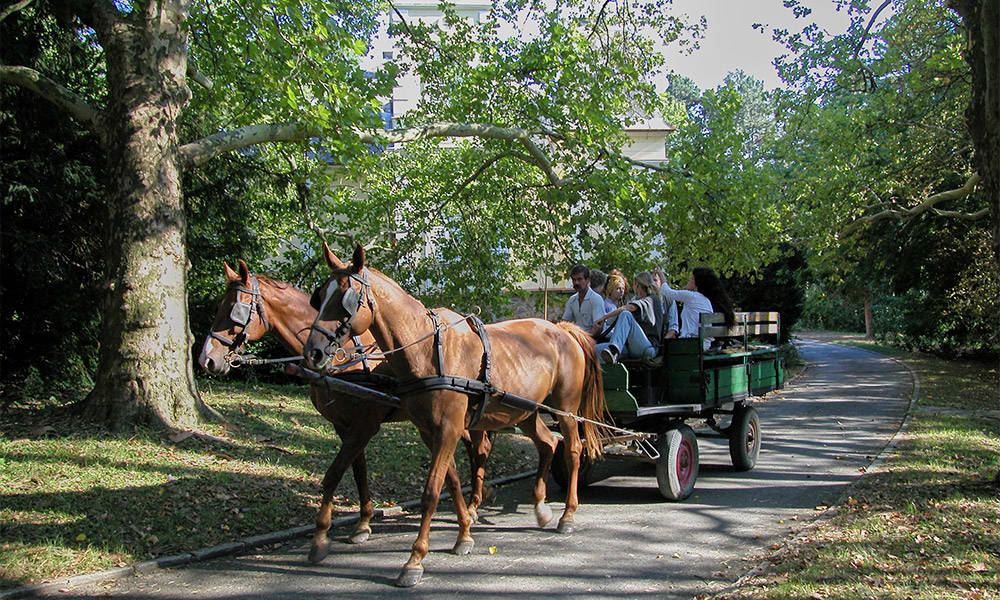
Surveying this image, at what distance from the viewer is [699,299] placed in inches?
352

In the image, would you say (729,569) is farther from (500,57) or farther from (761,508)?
(500,57)

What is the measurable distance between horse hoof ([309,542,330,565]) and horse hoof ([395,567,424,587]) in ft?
2.90

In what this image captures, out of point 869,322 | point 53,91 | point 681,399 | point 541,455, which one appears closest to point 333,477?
point 541,455

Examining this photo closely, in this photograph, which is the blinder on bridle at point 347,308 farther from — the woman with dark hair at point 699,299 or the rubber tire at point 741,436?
the rubber tire at point 741,436

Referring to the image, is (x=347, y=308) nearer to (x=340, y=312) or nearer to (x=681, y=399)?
(x=340, y=312)

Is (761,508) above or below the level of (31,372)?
below

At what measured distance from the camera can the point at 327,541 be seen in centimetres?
596

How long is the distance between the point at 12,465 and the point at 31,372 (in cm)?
560

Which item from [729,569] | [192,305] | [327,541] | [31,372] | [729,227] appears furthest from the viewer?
[192,305]

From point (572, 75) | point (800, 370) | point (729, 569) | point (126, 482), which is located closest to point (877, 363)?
point (800, 370)

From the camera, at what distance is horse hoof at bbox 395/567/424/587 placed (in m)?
5.26

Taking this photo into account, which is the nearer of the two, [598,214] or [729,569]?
[729,569]

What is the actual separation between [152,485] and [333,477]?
2.23 meters

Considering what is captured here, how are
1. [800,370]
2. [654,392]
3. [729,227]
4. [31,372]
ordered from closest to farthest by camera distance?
[654,392] < [31,372] < [729,227] < [800,370]
